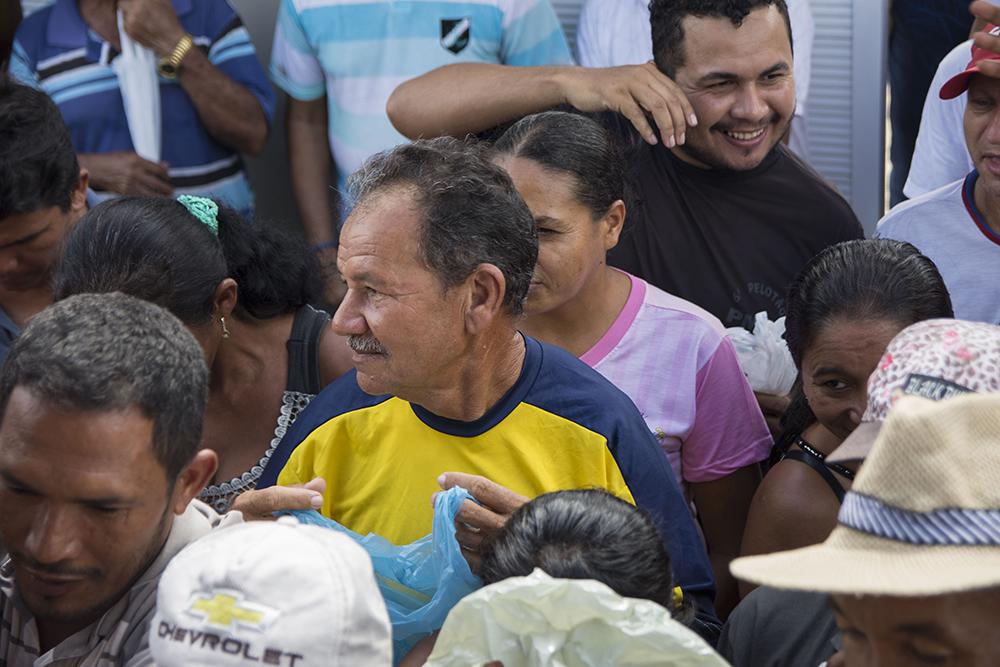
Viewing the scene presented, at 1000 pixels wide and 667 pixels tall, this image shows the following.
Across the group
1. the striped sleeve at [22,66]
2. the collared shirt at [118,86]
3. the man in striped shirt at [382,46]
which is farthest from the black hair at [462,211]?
the striped sleeve at [22,66]

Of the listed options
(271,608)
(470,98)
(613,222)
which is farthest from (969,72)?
(271,608)

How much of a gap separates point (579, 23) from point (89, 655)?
9.98 feet

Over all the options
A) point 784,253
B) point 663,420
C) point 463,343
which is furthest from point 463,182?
point 784,253

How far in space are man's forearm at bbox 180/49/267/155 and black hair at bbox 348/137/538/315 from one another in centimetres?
179

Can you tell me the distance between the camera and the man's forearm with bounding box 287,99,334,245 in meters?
4.53

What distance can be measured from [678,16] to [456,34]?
902 millimetres

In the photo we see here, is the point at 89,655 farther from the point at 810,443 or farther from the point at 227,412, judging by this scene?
the point at 810,443

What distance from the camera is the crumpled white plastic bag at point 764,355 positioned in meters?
3.40

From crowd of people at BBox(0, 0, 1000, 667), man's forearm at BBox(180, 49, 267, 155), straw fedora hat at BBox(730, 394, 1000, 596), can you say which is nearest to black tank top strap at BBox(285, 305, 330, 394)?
crowd of people at BBox(0, 0, 1000, 667)

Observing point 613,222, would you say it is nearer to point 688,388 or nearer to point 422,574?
point 688,388

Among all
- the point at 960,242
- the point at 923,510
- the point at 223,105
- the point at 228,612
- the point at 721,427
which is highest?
the point at 923,510

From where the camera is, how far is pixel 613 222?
323 cm

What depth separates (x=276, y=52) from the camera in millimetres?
4520

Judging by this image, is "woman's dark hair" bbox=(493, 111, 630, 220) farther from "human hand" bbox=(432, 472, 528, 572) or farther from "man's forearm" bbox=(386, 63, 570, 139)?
"human hand" bbox=(432, 472, 528, 572)
